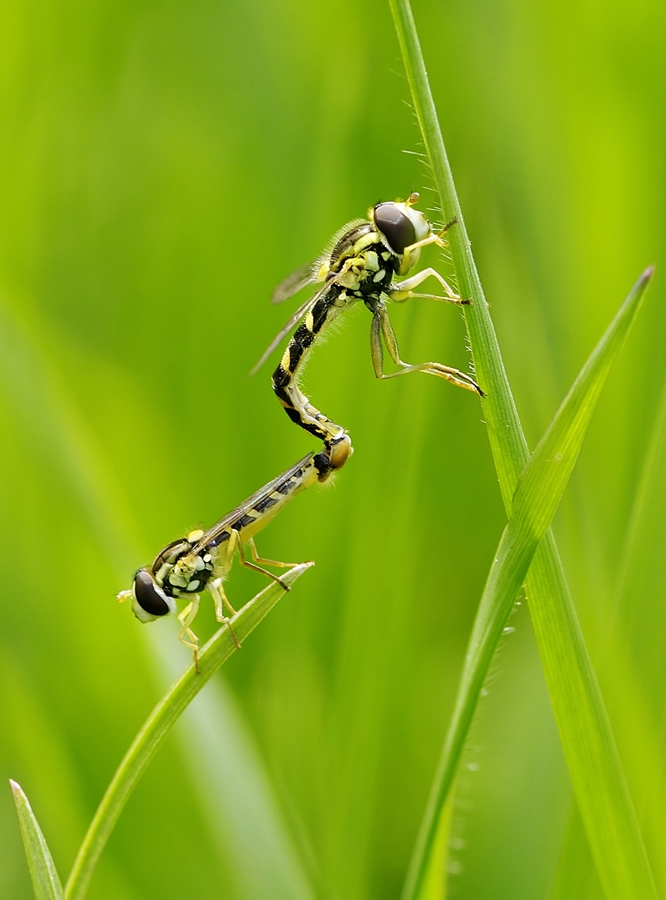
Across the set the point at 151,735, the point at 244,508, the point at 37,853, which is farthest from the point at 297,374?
the point at 37,853

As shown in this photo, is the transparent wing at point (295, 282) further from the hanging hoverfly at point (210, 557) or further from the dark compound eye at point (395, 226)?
the hanging hoverfly at point (210, 557)

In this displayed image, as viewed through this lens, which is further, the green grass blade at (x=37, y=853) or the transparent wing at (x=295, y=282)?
the transparent wing at (x=295, y=282)

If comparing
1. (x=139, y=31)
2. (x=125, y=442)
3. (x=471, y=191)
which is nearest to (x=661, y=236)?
(x=471, y=191)

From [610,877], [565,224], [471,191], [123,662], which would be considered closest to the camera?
[610,877]

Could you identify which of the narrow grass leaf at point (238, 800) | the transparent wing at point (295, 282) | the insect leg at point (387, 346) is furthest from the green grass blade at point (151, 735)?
the transparent wing at point (295, 282)

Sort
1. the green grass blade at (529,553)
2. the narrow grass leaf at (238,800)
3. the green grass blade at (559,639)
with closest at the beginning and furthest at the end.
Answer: the green grass blade at (529,553), the green grass blade at (559,639), the narrow grass leaf at (238,800)

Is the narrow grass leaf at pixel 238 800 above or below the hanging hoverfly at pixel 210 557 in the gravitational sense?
below

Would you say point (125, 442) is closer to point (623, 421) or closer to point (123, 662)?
point (123, 662)

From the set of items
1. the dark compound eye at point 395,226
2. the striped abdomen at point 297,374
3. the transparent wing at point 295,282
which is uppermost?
the dark compound eye at point 395,226

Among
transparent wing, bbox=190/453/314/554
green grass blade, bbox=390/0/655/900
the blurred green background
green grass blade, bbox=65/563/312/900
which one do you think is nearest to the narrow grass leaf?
the blurred green background
